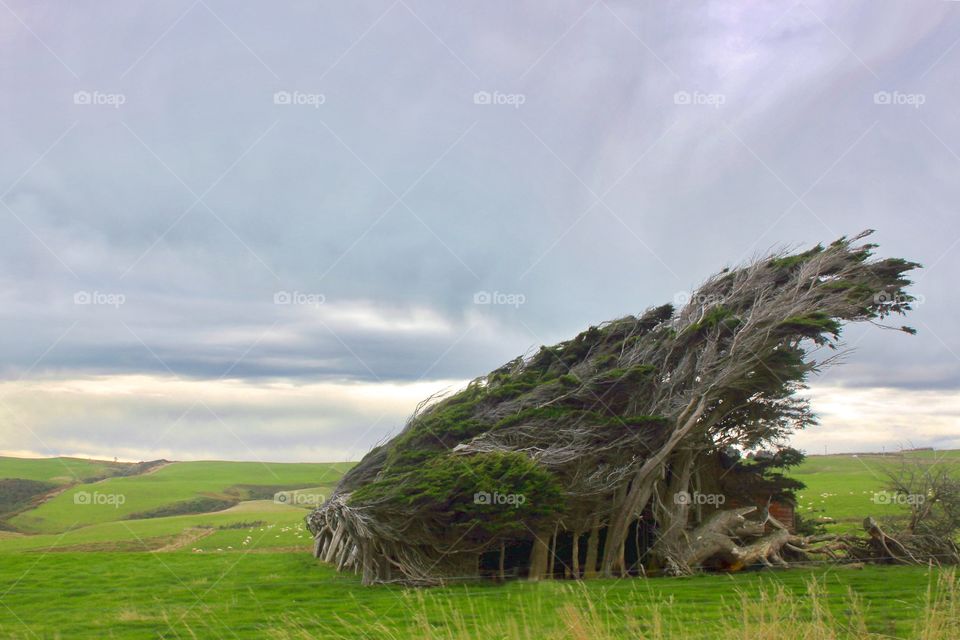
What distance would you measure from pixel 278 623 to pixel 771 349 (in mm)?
13578

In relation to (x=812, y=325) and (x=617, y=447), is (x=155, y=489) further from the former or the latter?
(x=812, y=325)

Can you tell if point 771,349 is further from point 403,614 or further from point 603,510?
point 403,614

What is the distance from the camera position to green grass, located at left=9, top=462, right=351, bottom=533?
113 feet

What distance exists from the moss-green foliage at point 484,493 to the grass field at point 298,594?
1.48 m

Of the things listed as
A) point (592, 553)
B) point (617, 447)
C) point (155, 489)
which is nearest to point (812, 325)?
point (617, 447)

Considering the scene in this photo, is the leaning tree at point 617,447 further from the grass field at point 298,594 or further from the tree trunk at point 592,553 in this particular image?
the grass field at point 298,594

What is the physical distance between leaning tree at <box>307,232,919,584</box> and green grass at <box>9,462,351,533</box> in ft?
18.9

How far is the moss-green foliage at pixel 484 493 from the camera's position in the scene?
53.0 feet

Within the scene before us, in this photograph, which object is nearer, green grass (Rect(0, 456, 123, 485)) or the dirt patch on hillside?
the dirt patch on hillside

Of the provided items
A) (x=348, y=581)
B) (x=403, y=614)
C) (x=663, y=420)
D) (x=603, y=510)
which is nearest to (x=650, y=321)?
(x=663, y=420)

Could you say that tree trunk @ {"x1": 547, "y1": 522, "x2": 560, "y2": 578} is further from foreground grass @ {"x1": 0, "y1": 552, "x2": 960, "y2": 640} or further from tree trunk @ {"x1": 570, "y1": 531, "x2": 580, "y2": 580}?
foreground grass @ {"x1": 0, "y1": 552, "x2": 960, "y2": 640}

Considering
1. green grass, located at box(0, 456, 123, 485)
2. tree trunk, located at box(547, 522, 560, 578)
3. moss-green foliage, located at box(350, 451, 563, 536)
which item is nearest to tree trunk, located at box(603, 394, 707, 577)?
tree trunk, located at box(547, 522, 560, 578)

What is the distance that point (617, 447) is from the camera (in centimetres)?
1877

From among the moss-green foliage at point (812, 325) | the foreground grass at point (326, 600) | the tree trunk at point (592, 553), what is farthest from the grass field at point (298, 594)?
the moss-green foliage at point (812, 325)
